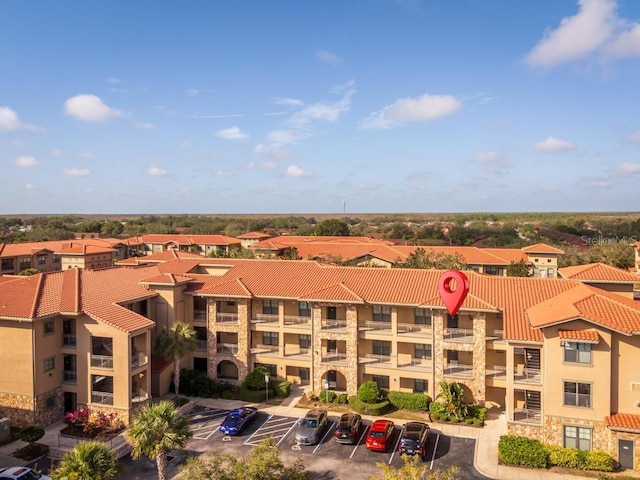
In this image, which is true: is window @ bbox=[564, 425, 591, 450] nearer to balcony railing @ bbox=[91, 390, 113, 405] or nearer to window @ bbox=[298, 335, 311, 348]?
window @ bbox=[298, 335, 311, 348]

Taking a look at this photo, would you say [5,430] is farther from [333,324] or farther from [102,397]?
[333,324]

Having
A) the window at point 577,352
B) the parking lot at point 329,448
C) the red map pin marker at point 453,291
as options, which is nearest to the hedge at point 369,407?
the parking lot at point 329,448

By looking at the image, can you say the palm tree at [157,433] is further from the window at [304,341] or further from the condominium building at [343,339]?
the window at [304,341]

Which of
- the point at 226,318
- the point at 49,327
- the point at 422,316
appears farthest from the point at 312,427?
the point at 49,327

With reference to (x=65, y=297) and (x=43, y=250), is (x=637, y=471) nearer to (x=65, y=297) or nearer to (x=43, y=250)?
(x=65, y=297)

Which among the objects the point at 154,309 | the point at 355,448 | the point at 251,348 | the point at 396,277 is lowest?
the point at 355,448

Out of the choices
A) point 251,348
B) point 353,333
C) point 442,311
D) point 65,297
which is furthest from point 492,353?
point 65,297
